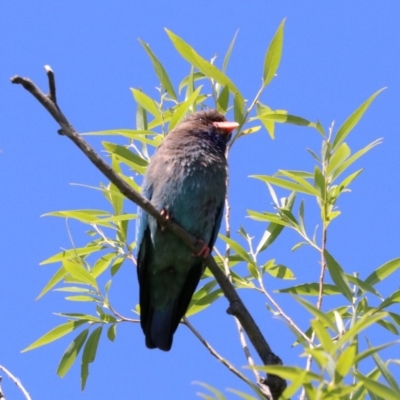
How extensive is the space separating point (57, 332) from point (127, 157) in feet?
3.67

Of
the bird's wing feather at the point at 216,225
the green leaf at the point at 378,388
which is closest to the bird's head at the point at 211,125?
the bird's wing feather at the point at 216,225

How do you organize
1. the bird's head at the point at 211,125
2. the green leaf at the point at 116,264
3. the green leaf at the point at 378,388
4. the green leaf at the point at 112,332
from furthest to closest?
the bird's head at the point at 211,125
the green leaf at the point at 116,264
the green leaf at the point at 112,332
the green leaf at the point at 378,388

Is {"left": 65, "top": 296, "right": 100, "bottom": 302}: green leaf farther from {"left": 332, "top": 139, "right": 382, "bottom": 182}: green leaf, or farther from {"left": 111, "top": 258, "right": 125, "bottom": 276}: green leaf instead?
{"left": 332, "top": 139, "right": 382, "bottom": 182}: green leaf

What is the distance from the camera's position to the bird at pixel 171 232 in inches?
219

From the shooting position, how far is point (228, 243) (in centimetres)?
461

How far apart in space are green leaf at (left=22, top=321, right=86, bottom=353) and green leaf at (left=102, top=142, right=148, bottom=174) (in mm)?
991

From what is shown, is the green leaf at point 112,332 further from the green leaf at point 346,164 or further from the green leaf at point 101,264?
the green leaf at point 346,164

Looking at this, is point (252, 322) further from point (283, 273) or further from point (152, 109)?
point (152, 109)

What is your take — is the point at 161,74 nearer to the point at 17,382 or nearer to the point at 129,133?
the point at 129,133

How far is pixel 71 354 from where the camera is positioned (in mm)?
4918

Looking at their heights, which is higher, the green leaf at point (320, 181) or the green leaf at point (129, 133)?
the green leaf at point (129, 133)

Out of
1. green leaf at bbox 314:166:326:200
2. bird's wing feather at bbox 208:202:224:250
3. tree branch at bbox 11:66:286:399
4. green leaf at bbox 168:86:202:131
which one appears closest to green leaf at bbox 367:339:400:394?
tree branch at bbox 11:66:286:399

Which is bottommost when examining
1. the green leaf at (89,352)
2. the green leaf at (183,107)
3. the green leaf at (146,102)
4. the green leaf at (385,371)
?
the green leaf at (385,371)

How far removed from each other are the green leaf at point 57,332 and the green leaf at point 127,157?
3.25 feet
